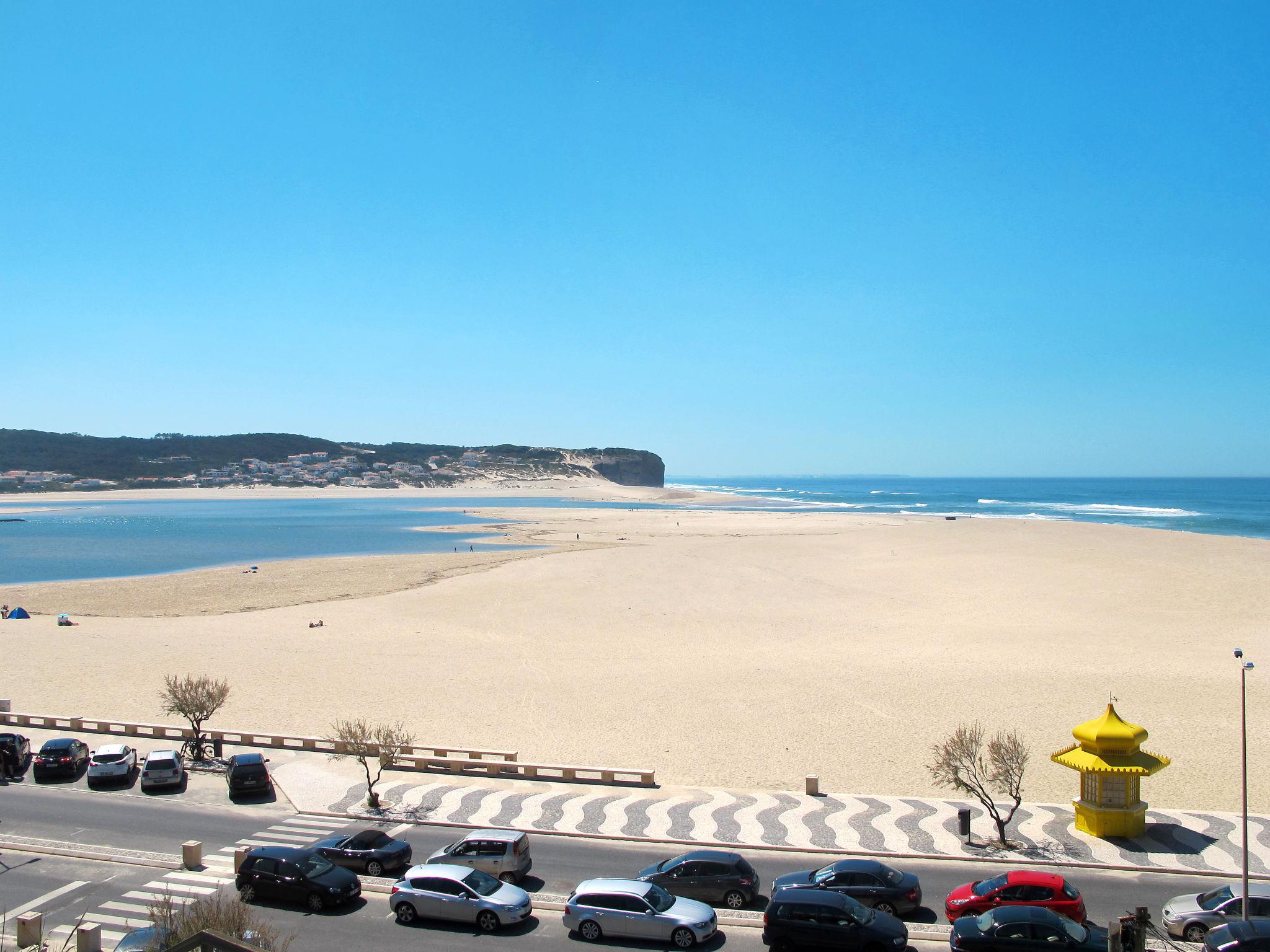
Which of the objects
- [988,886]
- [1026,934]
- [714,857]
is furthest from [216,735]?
[1026,934]

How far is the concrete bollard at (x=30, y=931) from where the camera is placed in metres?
12.0

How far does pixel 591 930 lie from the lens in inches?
524

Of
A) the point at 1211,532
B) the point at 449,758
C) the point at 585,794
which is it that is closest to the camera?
the point at 585,794

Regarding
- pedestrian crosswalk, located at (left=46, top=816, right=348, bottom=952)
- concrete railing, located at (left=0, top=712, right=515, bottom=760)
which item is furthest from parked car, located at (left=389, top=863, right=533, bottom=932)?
concrete railing, located at (left=0, top=712, right=515, bottom=760)

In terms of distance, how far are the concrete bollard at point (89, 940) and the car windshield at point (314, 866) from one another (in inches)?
128

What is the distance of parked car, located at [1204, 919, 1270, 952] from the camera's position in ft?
38.7

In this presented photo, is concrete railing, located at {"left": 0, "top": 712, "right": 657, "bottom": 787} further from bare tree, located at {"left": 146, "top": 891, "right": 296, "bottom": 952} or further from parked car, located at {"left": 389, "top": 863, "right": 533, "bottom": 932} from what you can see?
bare tree, located at {"left": 146, "top": 891, "right": 296, "bottom": 952}

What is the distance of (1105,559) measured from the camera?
61062 mm

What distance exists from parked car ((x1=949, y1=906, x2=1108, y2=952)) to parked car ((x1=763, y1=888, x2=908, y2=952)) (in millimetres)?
972

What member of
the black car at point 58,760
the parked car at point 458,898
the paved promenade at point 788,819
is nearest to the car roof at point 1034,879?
the paved promenade at point 788,819

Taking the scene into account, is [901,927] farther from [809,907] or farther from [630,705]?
[630,705]

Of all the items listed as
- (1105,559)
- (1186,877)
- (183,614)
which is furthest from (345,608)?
(1105,559)

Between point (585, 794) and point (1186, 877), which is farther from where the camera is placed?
point (585, 794)

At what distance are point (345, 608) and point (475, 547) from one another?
104 ft
